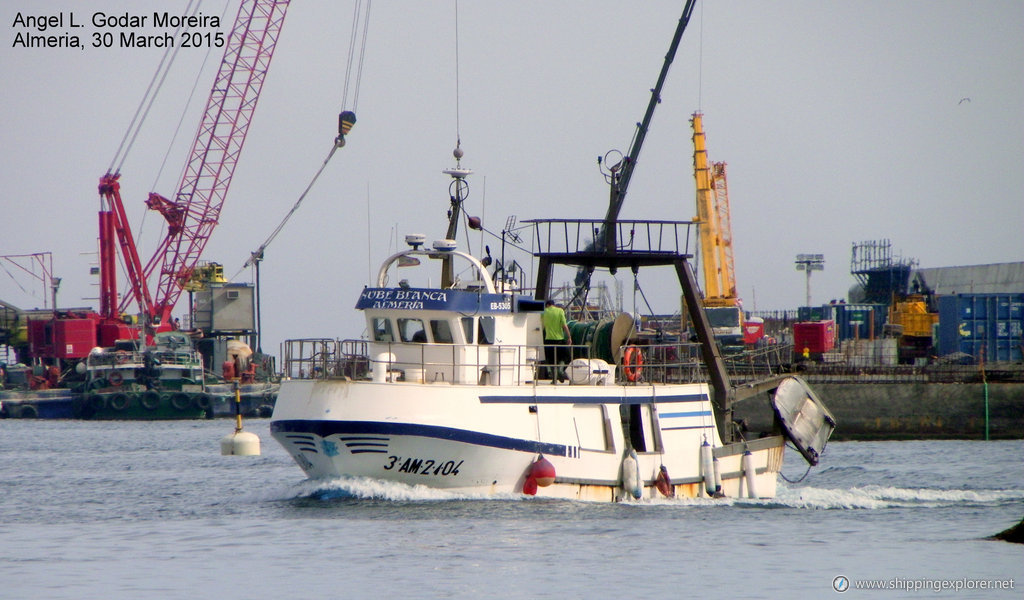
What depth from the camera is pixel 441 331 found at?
27.4 meters

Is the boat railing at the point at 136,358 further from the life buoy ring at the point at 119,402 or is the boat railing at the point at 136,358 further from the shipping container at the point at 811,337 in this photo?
the shipping container at the point at 811,337

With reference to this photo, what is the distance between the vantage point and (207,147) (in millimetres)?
105375

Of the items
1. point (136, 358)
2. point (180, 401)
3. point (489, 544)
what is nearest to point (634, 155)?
point (489, 544)

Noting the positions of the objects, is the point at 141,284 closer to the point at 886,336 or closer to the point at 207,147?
the point at 207,147

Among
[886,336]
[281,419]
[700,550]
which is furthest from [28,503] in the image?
[886,336]

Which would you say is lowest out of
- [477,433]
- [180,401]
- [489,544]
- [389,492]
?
[180,401]

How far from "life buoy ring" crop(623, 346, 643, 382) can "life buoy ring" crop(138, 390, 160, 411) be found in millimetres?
73545

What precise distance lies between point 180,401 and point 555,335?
7373cm

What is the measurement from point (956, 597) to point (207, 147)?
92524 millimetres

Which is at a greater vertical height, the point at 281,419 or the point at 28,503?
the point at 281,419

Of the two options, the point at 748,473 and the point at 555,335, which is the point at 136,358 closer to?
the point at 555,335

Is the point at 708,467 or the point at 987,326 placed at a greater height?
the point at 987,326

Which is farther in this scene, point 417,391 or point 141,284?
point 141,284

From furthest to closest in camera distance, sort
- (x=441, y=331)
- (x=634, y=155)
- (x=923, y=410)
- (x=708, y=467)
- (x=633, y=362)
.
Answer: (x=923, y=410), (x=634, y=155), (x=633, y=362), (x=708, y=467), (x=441, y=331)
